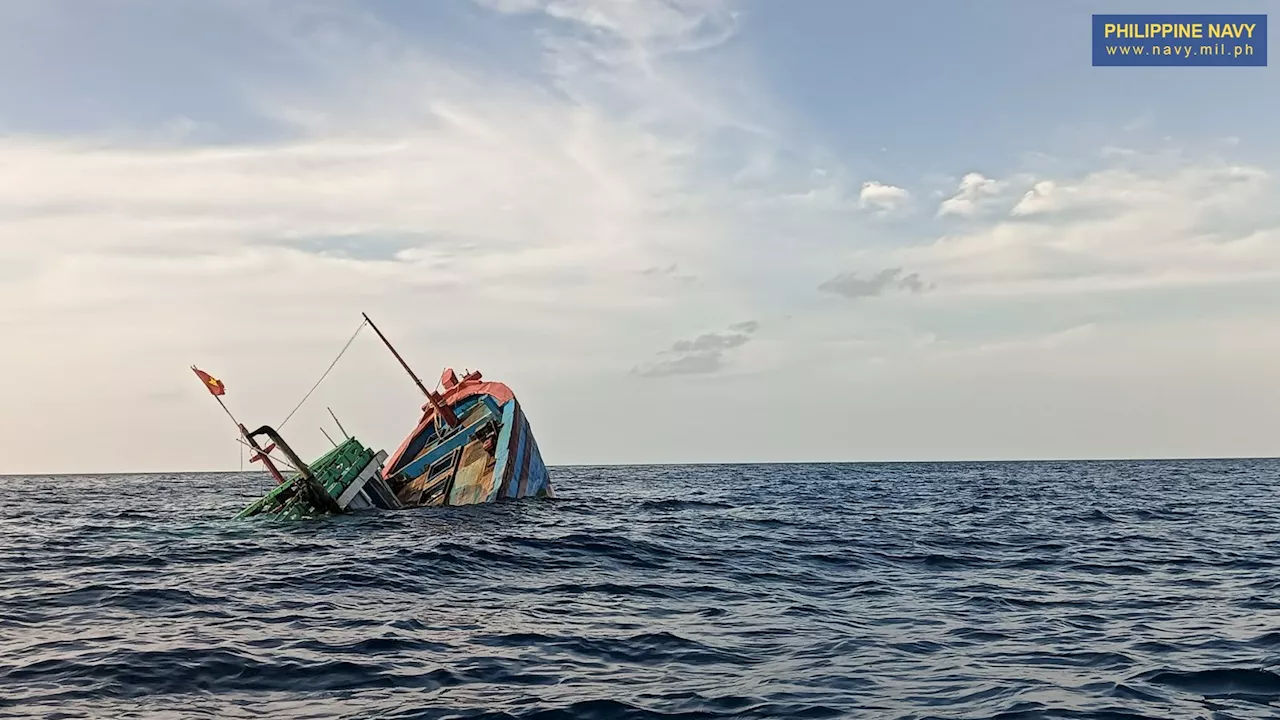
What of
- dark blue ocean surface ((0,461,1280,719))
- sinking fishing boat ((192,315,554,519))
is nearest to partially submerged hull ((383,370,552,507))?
sinking fishing boat ((192,315,554,519))

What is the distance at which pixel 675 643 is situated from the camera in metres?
11.9

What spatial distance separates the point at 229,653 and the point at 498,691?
3844 millimetres

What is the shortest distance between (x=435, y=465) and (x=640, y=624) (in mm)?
26363

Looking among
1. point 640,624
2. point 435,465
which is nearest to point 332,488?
point 435,465

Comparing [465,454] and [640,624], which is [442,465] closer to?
[465,454]

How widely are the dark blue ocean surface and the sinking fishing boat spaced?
650 cm

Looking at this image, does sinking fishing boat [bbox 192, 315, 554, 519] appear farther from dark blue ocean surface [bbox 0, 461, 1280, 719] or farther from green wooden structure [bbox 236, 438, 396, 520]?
dark blue ocean surface [bbox 0, 461, 1280, 719]

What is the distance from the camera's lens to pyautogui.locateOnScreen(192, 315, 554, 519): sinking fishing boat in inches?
1281

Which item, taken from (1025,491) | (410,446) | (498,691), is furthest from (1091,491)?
(498,691)

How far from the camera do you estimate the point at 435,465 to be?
3806 cm

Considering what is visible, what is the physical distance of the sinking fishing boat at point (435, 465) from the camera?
107 feet

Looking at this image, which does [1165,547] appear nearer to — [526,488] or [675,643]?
[675,643]

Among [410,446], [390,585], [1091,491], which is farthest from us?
[1091,491]

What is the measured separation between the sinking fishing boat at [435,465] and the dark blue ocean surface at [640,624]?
650cm
